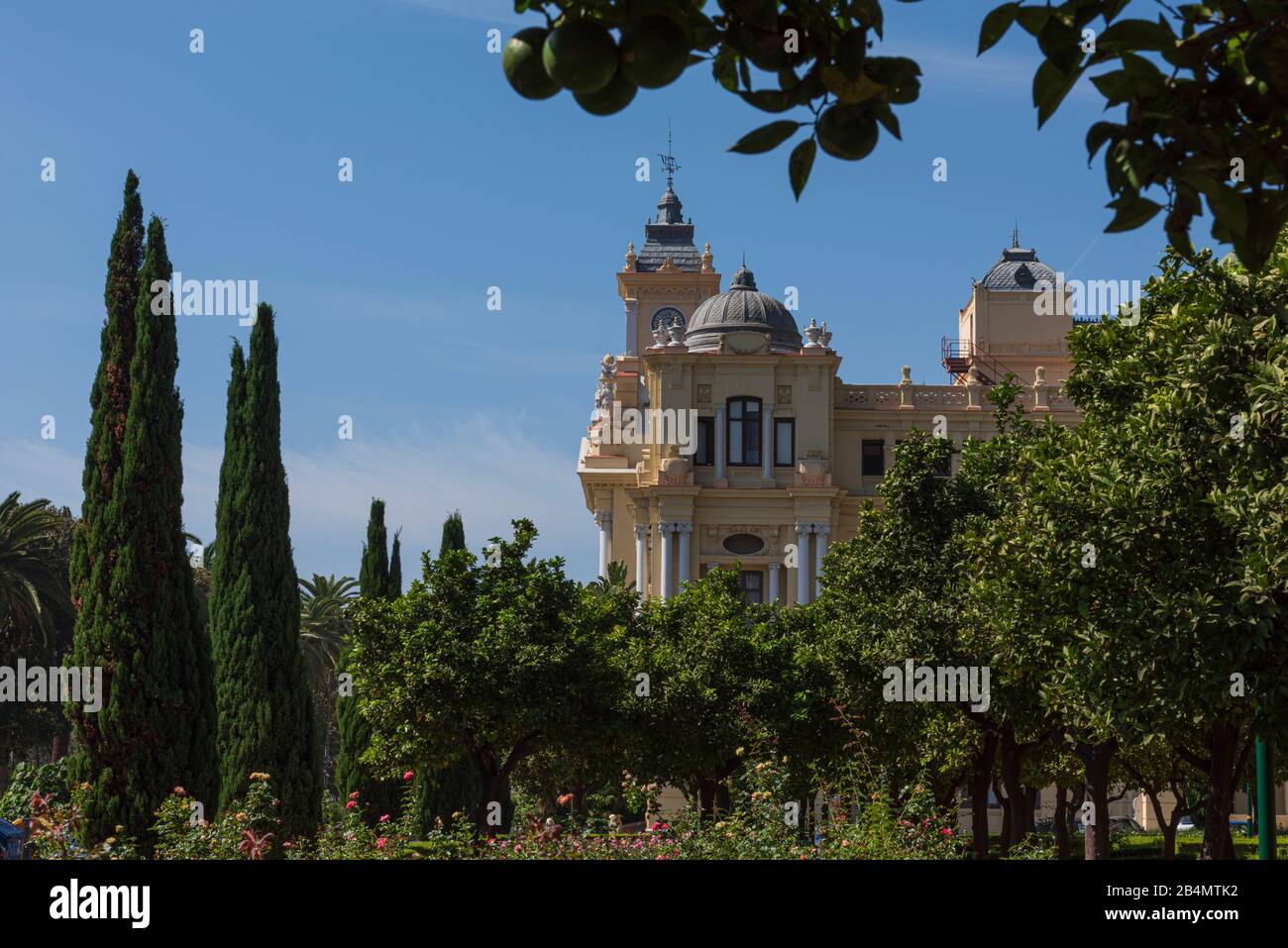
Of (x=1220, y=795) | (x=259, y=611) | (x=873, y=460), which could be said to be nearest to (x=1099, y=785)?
(x=1220, y=795)

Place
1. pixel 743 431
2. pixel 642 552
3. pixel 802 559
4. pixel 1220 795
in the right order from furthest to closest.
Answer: pixel 743 431 → pixel 642 552 → pixel 802 559 → pixel 1220 795

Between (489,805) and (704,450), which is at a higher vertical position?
(704,450)

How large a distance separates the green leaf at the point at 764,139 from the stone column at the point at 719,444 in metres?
50.7

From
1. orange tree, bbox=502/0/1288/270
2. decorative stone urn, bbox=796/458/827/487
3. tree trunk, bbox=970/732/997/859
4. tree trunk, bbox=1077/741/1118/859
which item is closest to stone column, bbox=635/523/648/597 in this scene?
decorative stone urn, bbox=796/458/827/487

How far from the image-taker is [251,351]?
103ft

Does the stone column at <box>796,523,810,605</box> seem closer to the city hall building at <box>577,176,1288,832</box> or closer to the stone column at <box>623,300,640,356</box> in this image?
the city hall building at <box>577,176,1288,832</box>

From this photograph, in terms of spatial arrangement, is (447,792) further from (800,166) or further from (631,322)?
(800,166)

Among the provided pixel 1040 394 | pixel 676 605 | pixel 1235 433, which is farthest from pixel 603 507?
pixel 1235 433

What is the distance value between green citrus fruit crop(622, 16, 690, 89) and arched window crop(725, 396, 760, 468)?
168 feet

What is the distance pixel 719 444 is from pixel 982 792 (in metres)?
27.6

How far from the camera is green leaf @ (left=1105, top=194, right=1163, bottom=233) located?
2590 mm

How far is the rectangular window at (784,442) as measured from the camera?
5344 centimetres

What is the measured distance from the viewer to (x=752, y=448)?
53.7 meters

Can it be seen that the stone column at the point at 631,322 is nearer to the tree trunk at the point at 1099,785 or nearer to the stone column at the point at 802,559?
the stone column at the point at 802,559
